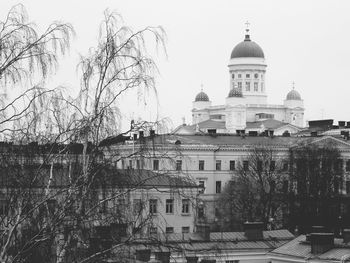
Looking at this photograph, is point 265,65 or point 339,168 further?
point 265,65

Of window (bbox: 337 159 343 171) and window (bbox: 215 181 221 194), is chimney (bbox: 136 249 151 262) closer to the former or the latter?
window (bbox: 337 159 343 171)

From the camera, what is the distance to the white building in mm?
148250

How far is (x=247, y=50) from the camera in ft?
524

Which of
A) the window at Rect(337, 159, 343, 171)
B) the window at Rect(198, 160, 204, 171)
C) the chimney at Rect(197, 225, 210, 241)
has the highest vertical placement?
the window at Rect(198, 160, 204, 171)

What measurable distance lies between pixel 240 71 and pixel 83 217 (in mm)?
142043

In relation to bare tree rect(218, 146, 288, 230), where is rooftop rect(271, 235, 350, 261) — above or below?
below

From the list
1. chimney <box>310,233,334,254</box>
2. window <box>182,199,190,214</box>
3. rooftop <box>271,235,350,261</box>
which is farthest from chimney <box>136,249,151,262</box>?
chimney <box>310,233,334,254</box>

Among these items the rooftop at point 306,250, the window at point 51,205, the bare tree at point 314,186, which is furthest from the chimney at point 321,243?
the bare tree at point 314,186

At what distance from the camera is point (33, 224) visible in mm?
18797

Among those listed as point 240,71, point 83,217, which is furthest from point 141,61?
point 240,71

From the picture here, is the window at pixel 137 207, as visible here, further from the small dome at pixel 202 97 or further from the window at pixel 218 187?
the small dome at pixel 202 97

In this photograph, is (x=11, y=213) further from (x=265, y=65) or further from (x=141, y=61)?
(x=265, y=65)

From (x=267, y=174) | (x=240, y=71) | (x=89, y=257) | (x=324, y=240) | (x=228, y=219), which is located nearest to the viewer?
(x=89, y=257)

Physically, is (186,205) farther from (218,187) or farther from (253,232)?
(218,187)
